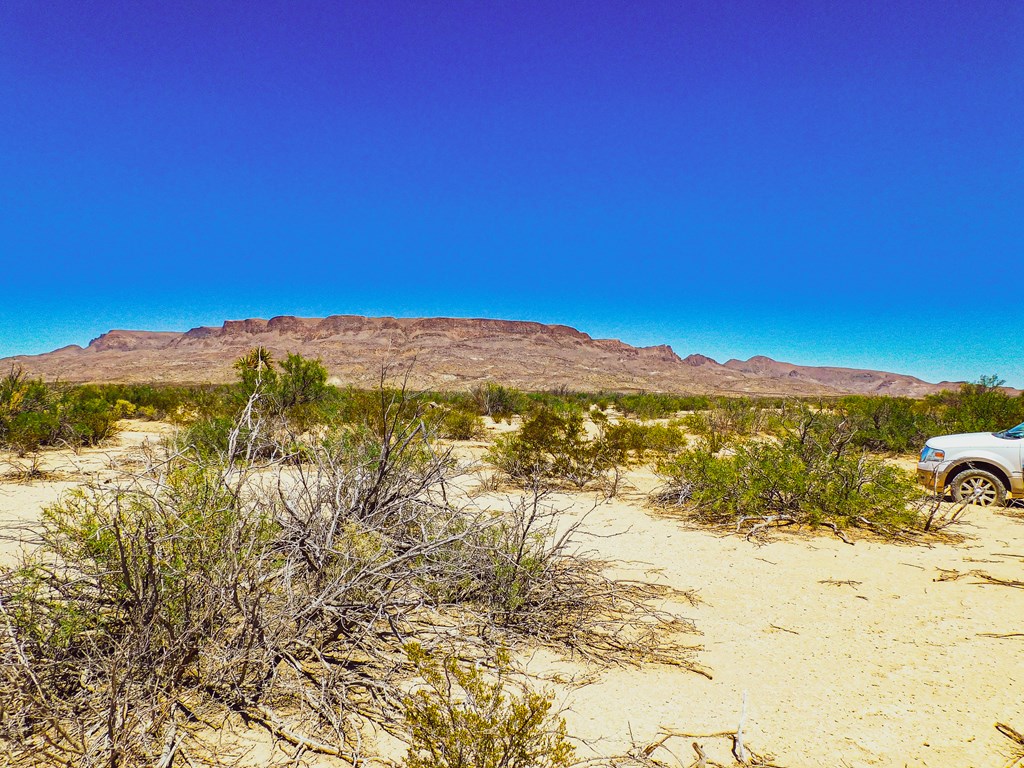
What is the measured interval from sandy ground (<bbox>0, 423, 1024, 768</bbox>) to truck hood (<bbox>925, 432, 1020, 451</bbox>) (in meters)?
2.23

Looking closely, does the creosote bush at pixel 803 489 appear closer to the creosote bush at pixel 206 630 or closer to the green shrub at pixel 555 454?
the green shrub at pixel 555 454

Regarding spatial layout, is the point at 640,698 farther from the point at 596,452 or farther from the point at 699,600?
the point at 596,452

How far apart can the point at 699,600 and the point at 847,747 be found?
2189 millimetres

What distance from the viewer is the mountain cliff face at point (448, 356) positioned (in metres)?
93.2

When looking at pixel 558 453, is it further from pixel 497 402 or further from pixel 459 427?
pixel 497 402

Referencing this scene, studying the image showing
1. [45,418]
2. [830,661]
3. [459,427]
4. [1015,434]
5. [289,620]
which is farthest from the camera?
[459,427]

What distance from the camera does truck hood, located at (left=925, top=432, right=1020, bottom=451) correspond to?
856 cm

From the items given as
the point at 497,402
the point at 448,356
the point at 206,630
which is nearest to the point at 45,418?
the point at 206,630

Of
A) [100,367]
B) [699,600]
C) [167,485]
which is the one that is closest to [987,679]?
[699,600]

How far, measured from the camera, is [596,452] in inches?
443

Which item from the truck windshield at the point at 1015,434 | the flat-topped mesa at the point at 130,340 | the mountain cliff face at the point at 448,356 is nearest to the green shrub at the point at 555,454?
the truck windshield at the point at 1015,434

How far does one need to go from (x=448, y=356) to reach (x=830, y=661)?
106477 mm

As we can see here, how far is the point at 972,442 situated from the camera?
28.6 feet

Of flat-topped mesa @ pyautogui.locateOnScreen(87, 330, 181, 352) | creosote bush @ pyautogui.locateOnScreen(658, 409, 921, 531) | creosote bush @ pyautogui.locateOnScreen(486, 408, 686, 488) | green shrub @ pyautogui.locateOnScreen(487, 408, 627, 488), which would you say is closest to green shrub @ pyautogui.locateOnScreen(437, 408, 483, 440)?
creosote bush @ pyautogui.locateOnScreen(486, 408, 686, 488)
